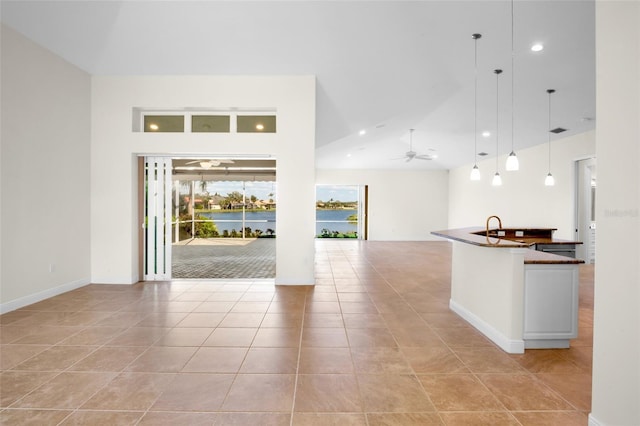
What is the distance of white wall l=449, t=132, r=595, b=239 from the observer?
750cm

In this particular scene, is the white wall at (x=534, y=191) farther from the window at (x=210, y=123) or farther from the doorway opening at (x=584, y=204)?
the window at (x=210, y=123)

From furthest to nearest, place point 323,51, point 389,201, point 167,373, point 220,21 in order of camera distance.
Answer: point 389,201
point 323,51
point 220,21
point 167,373

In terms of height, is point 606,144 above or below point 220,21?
below

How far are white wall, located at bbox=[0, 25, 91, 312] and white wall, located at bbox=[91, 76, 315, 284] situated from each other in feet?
0.74

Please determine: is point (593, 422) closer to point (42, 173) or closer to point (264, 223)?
point (42, 173)

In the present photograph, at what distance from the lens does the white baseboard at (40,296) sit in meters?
3.93

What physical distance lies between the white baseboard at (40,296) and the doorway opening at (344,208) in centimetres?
880

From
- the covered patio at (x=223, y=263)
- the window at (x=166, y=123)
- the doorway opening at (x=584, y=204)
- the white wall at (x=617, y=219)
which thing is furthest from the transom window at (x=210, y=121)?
the doorway opening at (x=584, y=204)

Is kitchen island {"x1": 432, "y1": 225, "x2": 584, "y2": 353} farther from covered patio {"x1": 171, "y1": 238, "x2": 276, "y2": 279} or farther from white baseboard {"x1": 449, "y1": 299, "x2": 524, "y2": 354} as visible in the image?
covered patio {"x1": 171, "y1": 238, "x2": 276, "y2": 279}

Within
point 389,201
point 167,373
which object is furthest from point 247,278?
point 389,201

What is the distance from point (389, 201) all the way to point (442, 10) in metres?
9.35

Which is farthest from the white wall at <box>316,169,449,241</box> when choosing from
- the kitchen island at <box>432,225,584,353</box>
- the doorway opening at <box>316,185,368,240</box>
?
the kitchen island at <box>432,225,584,353</box>

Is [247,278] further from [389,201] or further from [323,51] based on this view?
[389,201]

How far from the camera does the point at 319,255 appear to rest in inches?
356
